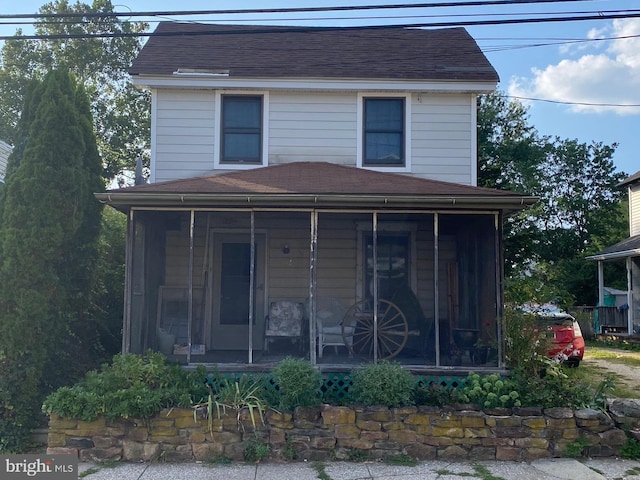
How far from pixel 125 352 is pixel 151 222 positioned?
234cm

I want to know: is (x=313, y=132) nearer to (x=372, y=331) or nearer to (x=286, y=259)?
(x=286, y=259)

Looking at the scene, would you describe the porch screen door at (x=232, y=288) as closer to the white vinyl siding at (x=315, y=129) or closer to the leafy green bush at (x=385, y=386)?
the white vinyl siding at (x=315, y=129)

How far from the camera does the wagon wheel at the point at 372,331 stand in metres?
8.70

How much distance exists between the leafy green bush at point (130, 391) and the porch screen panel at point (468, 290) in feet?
13.2

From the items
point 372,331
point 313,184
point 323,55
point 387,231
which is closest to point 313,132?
point 323,55

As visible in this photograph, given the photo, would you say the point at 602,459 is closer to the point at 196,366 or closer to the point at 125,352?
the point at 196,366

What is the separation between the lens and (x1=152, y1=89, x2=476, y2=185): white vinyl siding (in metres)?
10.2

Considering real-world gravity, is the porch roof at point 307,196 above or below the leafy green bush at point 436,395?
above

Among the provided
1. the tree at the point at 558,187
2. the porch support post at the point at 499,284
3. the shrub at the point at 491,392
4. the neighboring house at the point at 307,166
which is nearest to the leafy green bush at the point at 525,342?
the porch support post at the point at 499,284

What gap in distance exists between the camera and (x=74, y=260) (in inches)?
312

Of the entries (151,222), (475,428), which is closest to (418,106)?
(151,222)

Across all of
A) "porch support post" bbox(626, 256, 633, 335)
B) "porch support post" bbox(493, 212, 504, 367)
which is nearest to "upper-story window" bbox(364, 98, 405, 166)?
"porch support post" bbox(493, 212, 504, 367)

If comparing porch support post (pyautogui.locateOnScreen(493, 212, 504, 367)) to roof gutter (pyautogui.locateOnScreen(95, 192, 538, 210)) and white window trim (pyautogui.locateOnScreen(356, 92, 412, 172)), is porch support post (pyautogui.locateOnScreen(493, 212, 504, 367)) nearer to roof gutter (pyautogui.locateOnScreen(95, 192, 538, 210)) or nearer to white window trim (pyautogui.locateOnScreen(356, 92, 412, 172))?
roof gutter (pyautogui.locateOnScreen(95, 192, 538, 210))

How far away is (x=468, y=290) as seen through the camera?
9.73 metres
